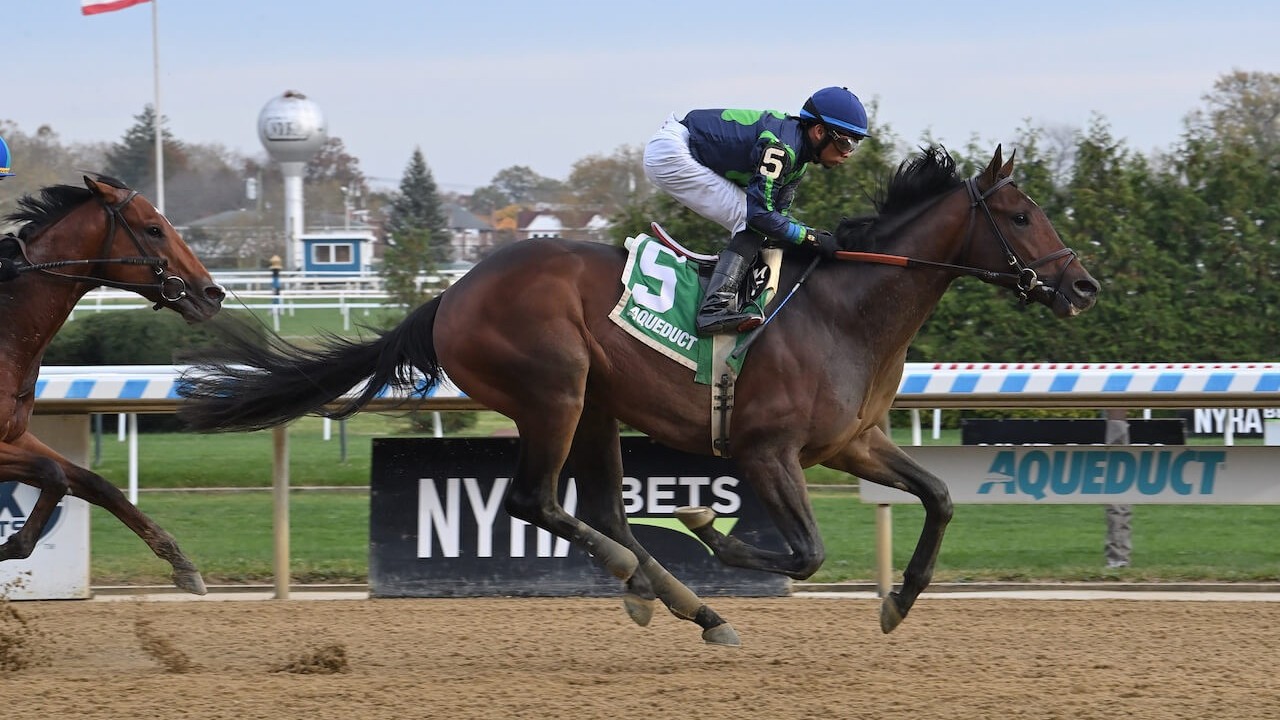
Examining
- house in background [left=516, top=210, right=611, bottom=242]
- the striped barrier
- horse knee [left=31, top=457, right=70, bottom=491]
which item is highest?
house in background [left=516, top=210, right=611, bottom=242]

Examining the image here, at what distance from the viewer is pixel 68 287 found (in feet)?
17.2

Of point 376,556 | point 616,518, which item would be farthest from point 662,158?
point 376,556

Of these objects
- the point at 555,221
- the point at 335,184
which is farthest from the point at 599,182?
the point at 335,184

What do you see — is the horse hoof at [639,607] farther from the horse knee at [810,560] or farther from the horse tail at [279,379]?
the horse tail at [279,379]

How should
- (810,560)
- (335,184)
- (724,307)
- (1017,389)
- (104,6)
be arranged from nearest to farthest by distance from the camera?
(810,560), (724,307), (1017,389), (104,6), (335,184)

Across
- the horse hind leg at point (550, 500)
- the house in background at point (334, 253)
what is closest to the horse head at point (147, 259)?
the horse hind leg at point (550, 500)

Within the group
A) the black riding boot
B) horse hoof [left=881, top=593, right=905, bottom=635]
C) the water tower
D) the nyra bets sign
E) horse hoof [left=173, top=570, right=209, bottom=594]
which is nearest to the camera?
the black riding boot

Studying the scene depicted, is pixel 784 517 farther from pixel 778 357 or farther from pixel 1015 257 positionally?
pixel 1015 257

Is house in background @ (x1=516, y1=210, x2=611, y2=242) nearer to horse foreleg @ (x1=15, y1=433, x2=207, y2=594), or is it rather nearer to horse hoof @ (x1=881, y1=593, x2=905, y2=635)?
horse foreleg @ (x1=15, y1=433, x2=207, y2=594)

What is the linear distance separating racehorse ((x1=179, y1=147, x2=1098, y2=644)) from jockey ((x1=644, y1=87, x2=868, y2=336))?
0.19 metres

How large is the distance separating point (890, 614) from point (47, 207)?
338cm

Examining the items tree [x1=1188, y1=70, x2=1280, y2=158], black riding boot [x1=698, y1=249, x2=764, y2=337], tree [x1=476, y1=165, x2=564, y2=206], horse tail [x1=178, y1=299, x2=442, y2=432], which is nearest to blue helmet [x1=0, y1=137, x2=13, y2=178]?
horse tail [x1=178, y1=299, x2=442, y2=432]

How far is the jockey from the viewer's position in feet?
15.7

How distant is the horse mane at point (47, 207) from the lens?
5.32 m
